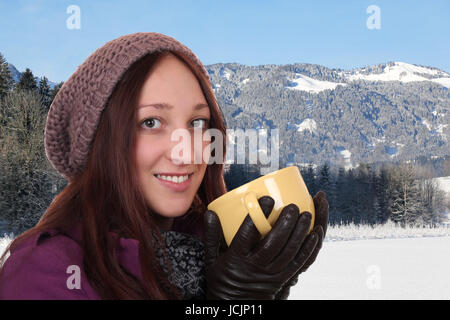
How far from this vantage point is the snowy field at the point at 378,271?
582 cm

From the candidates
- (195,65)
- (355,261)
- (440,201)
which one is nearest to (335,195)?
(440,201)

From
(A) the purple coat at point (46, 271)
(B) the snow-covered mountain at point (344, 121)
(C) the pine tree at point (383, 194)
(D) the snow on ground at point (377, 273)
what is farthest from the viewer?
(B) the snow-covered mountain at point (344, 121)

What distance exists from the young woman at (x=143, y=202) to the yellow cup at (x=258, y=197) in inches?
1.6

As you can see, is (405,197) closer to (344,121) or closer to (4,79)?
(4,79)

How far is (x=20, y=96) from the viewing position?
65.6ft

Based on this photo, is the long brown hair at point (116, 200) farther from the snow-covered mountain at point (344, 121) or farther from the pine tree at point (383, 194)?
the snow-covered mountain at point (344, 121)

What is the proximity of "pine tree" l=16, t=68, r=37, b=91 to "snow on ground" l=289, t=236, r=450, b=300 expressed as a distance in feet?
64.4

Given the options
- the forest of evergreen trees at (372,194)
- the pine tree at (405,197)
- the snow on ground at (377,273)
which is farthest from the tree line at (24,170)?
the pine tree at (405,197)

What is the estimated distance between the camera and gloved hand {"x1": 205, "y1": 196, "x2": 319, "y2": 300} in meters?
1.26

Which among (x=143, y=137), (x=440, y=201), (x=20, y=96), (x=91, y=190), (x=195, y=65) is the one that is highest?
(x=20, y=96)

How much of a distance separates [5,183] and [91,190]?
19740 mm

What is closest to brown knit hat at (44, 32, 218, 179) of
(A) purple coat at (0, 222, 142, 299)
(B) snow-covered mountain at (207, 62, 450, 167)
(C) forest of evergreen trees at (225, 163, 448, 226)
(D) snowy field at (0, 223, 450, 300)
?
(A) purple coat at (0, 222, 142, 299)
